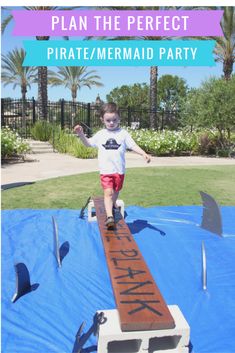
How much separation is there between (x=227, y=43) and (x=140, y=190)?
62.5 ft

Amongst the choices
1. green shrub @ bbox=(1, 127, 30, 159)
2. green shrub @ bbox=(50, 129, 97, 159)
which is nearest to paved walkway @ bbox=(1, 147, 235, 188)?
green shrub @ bbox=(50, 129, 97, 159)

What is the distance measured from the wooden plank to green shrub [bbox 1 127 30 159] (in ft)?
31.0

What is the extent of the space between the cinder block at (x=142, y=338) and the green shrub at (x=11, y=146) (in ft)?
36.0

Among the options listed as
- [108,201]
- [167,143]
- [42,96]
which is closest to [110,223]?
[108,201]

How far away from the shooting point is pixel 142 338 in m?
2.63

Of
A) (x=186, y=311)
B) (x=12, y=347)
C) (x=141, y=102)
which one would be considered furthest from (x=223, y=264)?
(x=141, y=102)

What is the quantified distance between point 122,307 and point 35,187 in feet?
20.7

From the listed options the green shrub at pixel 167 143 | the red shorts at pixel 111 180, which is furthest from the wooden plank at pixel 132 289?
the green shrub at pixel 167 143

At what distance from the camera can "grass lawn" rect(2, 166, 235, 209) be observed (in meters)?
7.47

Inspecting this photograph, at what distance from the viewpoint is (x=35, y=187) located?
8.78m

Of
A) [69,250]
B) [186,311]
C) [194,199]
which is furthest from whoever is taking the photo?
[194,199]

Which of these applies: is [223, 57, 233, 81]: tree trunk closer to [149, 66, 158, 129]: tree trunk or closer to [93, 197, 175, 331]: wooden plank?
[149, 66, 158, 129]: tree trunk

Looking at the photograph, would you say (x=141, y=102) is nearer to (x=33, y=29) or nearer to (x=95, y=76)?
(x=95, y=76)

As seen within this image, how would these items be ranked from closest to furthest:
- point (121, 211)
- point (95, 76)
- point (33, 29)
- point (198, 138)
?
point (121, 211) < point (33, 29) < point (198, 138) < point (95, 76)
